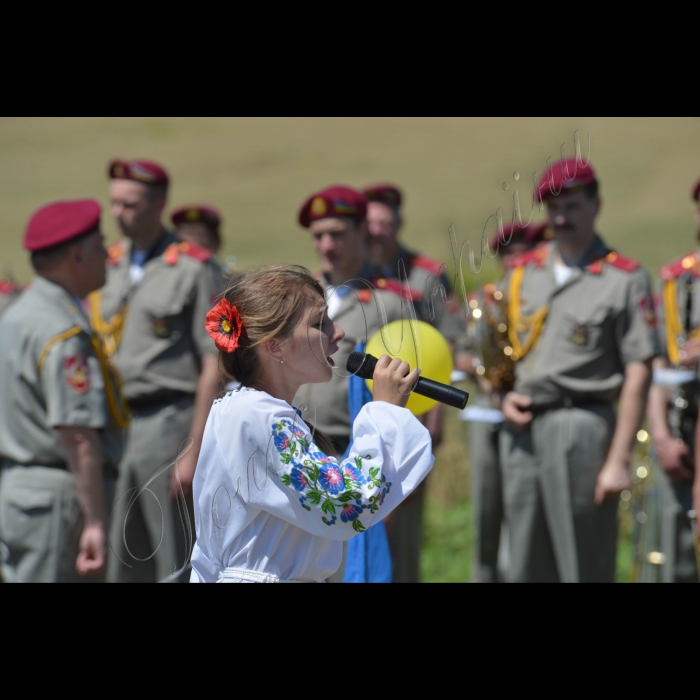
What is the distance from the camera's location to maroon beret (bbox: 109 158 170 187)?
5.61 m

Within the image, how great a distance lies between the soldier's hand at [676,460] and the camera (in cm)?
505

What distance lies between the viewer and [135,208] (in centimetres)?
561

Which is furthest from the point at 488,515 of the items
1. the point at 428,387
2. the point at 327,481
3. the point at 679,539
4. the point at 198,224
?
the point at 327,481

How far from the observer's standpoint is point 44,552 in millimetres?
4340

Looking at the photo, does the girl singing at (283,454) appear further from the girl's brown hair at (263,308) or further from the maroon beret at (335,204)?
the maroon beret at (335,204)

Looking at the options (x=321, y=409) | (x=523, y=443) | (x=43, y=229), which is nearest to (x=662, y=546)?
(x=523, y=443)

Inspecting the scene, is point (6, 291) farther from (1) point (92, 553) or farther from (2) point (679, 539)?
(2) point (679, 539)

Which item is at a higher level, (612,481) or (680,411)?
(680,411)

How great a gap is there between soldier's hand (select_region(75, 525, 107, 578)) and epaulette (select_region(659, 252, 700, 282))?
3058 mm

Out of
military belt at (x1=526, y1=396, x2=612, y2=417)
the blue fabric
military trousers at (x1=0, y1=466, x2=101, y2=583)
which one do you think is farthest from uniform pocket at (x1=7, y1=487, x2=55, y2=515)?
military belt at (x1=526, y1=396, x2=612, y2=417)

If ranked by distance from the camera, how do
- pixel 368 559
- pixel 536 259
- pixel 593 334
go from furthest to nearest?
pixel 536 259 < pixel 593 334 < pixel 368 559

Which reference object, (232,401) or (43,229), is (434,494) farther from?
(232,401)

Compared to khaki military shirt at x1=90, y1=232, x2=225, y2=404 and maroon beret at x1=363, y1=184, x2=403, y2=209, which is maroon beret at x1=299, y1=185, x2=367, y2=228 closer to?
khaki military shirt at x1=90, y1=232, x2=225, y2=404

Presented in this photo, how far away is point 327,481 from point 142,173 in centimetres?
355
